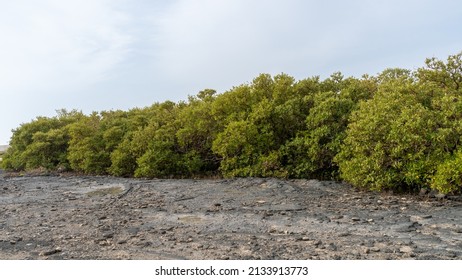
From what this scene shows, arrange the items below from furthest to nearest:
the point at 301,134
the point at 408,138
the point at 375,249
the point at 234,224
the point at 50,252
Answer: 1. the point at 301,134
2. the point at 408,138
3. the point at 234,224
4. the point at 50,252
5. the point at 375,249

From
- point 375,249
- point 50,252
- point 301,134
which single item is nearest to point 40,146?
point 301,134

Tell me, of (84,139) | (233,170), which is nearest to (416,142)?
(233,170)

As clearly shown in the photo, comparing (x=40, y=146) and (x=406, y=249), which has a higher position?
(x=40, y=146)

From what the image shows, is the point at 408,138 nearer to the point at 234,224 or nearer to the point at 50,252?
the point at 234,224

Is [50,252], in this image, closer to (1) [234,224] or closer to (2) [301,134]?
(1) [234,224]

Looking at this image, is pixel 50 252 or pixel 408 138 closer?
pixel 50 252

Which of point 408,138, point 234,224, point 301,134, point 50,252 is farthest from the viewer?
point 301,134

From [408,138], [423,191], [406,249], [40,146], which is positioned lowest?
[406,249]

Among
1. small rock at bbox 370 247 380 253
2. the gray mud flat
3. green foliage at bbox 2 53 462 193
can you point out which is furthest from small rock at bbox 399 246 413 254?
green foliage at bbox 2 53 462 193

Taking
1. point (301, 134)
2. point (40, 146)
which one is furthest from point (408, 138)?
point (40, 146)

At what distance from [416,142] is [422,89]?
7.12 ft

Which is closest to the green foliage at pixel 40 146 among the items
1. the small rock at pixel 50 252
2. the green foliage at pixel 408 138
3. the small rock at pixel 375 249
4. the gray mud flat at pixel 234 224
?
the gray mud flat at pixel 234 224

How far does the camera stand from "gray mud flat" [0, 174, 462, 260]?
251 inches

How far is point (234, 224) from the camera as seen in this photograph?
8.15 m
